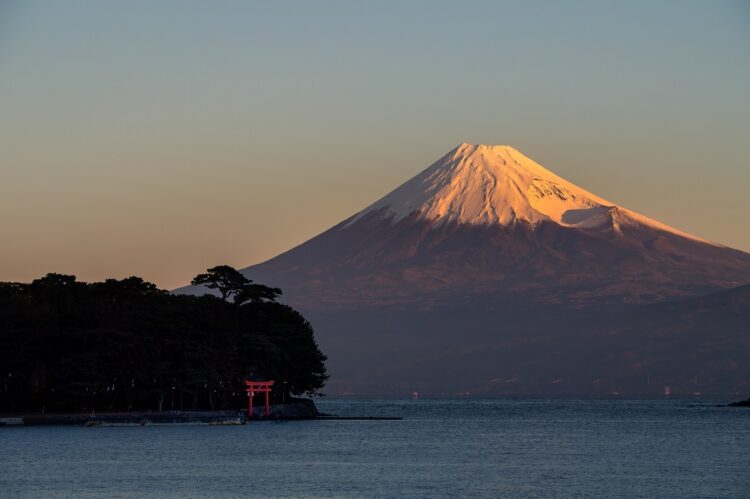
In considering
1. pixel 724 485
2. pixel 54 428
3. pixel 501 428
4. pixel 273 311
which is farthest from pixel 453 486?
pixel 273 311

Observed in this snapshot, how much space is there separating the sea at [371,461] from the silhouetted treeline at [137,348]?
5.15 m

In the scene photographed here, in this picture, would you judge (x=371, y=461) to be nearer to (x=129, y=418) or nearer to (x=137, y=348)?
(x=137, y=348)

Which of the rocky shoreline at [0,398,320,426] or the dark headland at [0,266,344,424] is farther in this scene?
the dark headland at [0,266,344,424]

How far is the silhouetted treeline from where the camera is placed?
116250 millimetres

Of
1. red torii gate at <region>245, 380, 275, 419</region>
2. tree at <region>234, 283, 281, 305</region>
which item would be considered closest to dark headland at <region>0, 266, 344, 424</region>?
tree at <region>234, 283, 281, 305</region>

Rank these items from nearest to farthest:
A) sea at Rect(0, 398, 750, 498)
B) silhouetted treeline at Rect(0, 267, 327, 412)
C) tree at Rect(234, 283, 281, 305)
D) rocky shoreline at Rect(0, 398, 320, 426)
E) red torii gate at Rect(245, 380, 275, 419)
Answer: sea at Rect(0, 398, 750, 498)
rocky shoreline at Rect(0, 398, 320, 426)
silhouetted treeline at Rect(0, 267, 327, 412)
red torii gate at Rect(245, 380, 275, 419)
tree at Rect(234, 283, 281, 305)

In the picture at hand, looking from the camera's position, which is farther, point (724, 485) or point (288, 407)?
Answer: point (288, 407)

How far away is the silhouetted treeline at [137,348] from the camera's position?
116250 millimetres

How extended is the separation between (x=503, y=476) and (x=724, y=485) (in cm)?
1002

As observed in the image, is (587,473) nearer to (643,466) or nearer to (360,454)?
(643,466)

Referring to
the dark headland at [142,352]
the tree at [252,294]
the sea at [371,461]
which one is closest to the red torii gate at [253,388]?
the dark headland at [142,352]

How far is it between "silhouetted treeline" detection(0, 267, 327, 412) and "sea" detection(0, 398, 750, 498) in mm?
5150

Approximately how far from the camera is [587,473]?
76.9m

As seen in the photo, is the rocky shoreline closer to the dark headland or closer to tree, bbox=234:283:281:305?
the dark headland
